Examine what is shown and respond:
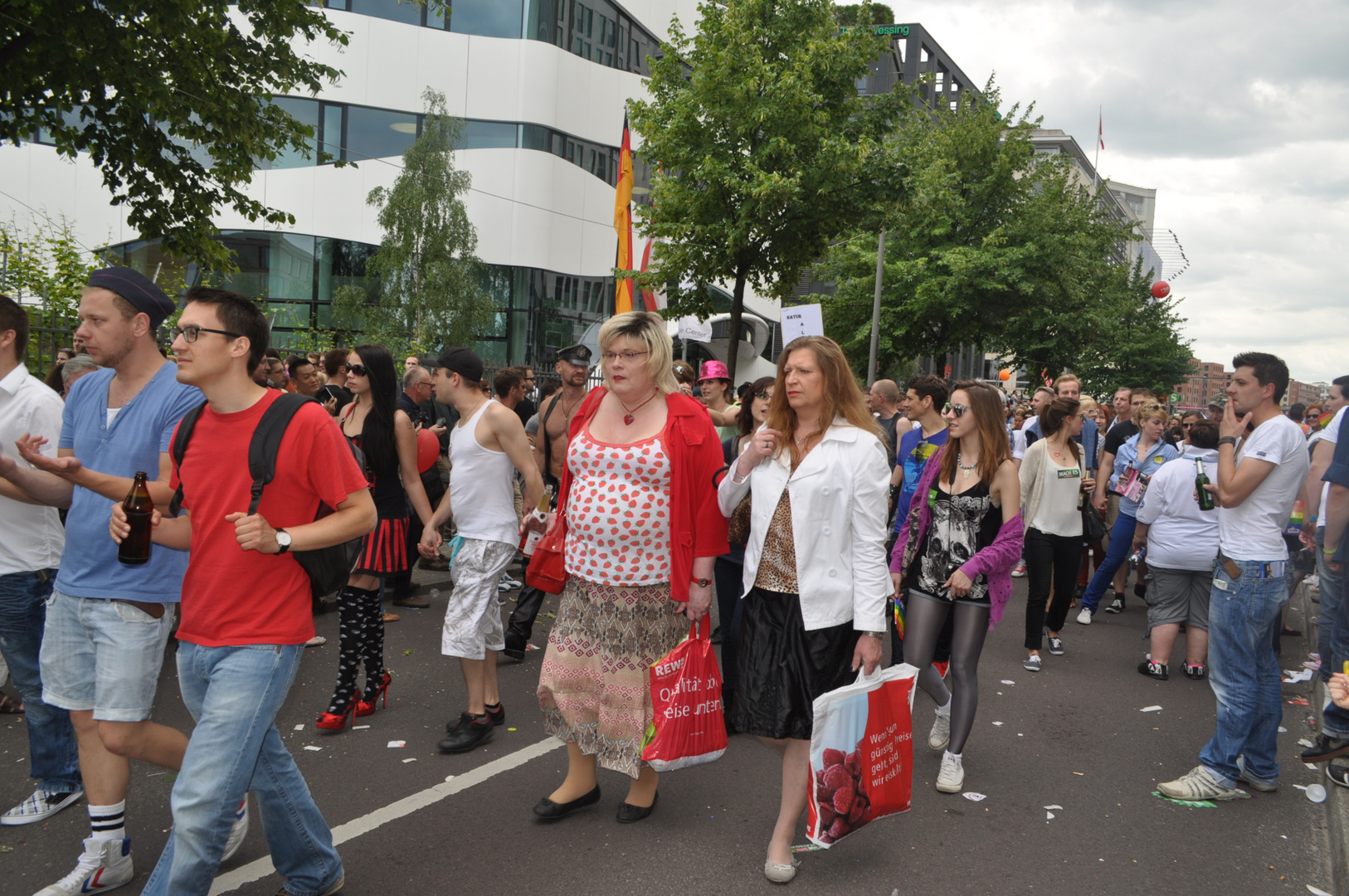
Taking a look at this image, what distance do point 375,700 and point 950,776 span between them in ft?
10.4

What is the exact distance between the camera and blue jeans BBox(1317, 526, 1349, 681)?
396 cm

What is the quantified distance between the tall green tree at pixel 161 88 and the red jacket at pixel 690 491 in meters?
7.02

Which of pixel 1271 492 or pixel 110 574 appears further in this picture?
pixel 1271 492

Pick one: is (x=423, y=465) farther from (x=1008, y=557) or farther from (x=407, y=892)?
(x=1008, y=557)

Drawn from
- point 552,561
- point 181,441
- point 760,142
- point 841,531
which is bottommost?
point 552,561

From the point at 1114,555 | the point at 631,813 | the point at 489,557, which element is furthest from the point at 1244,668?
the point at 1114,555

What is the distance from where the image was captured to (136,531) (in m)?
2.89

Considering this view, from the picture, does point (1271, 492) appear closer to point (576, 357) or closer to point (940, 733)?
point (940, 733)

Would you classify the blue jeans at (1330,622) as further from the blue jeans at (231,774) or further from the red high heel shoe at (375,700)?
the red high heel shoe at (375,700)

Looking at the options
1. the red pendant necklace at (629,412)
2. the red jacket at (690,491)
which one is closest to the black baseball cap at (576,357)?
the red pendant necklace at (629,412)

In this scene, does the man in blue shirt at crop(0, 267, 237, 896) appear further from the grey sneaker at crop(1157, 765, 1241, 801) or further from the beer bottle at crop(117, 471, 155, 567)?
the grey sneaker at crop(1157, 765, 1241, 801)

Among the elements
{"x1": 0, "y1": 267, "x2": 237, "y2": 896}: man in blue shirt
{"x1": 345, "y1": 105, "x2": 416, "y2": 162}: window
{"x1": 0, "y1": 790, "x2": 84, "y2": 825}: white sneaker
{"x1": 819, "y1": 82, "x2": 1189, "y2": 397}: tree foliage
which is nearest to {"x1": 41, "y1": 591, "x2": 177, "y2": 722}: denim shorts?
{"x1": 0, "y1": 267, "x2": 237, "y2": 896}: man in blue shirt

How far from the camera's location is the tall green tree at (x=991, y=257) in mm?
26109

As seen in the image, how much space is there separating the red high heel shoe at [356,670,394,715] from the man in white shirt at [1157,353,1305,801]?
4.21m
